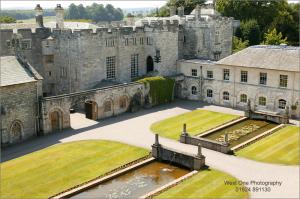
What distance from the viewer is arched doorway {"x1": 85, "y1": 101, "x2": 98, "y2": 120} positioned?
38.3 m

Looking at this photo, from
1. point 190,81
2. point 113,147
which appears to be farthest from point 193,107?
point 113,147

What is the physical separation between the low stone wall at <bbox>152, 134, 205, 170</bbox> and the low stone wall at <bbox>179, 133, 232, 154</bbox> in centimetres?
323

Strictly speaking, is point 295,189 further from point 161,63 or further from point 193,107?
point 161,63

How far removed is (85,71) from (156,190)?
22.7 m

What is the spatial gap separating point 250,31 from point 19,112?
150 ft

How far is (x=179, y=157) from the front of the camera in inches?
1059

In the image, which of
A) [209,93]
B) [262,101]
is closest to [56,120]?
[209,93]

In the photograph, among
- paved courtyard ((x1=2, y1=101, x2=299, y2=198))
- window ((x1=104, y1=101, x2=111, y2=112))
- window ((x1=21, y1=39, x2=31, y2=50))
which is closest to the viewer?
paved courtyard ((x1=2, y1=101, x2=299, y2=198))

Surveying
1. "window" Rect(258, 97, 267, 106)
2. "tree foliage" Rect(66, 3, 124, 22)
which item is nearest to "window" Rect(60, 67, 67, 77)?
"window" Rect(258, 97, 267, 106)

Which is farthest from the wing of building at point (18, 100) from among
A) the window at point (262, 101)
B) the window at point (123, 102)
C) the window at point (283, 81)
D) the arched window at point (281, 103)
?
the arched window at point (281, 103)

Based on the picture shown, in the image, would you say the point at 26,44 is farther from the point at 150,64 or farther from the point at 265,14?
the point at 265,14

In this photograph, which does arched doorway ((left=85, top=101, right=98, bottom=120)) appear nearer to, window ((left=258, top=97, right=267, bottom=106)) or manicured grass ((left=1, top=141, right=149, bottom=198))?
manicured grass ((left=1, top=141, right=149, bottom=198))

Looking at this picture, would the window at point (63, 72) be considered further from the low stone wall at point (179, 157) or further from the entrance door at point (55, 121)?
the low stone wall at point (179, 157)

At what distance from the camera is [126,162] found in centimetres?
2694
